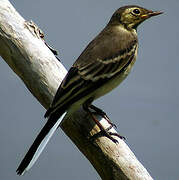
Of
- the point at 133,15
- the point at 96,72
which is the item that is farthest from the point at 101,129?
the point at 133,15

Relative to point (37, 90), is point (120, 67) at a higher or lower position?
lower

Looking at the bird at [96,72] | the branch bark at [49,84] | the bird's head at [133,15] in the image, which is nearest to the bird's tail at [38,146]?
the bird at [96,72]

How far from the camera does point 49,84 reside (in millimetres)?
2291

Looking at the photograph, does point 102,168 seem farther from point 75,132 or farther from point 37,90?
point 37,90

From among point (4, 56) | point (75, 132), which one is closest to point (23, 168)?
point (75, 132)

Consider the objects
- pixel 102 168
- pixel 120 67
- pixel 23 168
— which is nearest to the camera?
pixel 23 168

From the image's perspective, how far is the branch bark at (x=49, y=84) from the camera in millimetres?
2114

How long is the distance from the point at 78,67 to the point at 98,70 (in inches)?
4.2

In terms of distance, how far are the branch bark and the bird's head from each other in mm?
492

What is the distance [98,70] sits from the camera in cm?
219

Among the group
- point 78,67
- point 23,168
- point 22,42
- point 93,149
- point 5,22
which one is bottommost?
point 93,149

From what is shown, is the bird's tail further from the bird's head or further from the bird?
the bird's head

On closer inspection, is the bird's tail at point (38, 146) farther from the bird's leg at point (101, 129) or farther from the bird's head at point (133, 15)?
the bird's head at point (133, 15)

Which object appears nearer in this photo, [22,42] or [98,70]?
[98,70]
